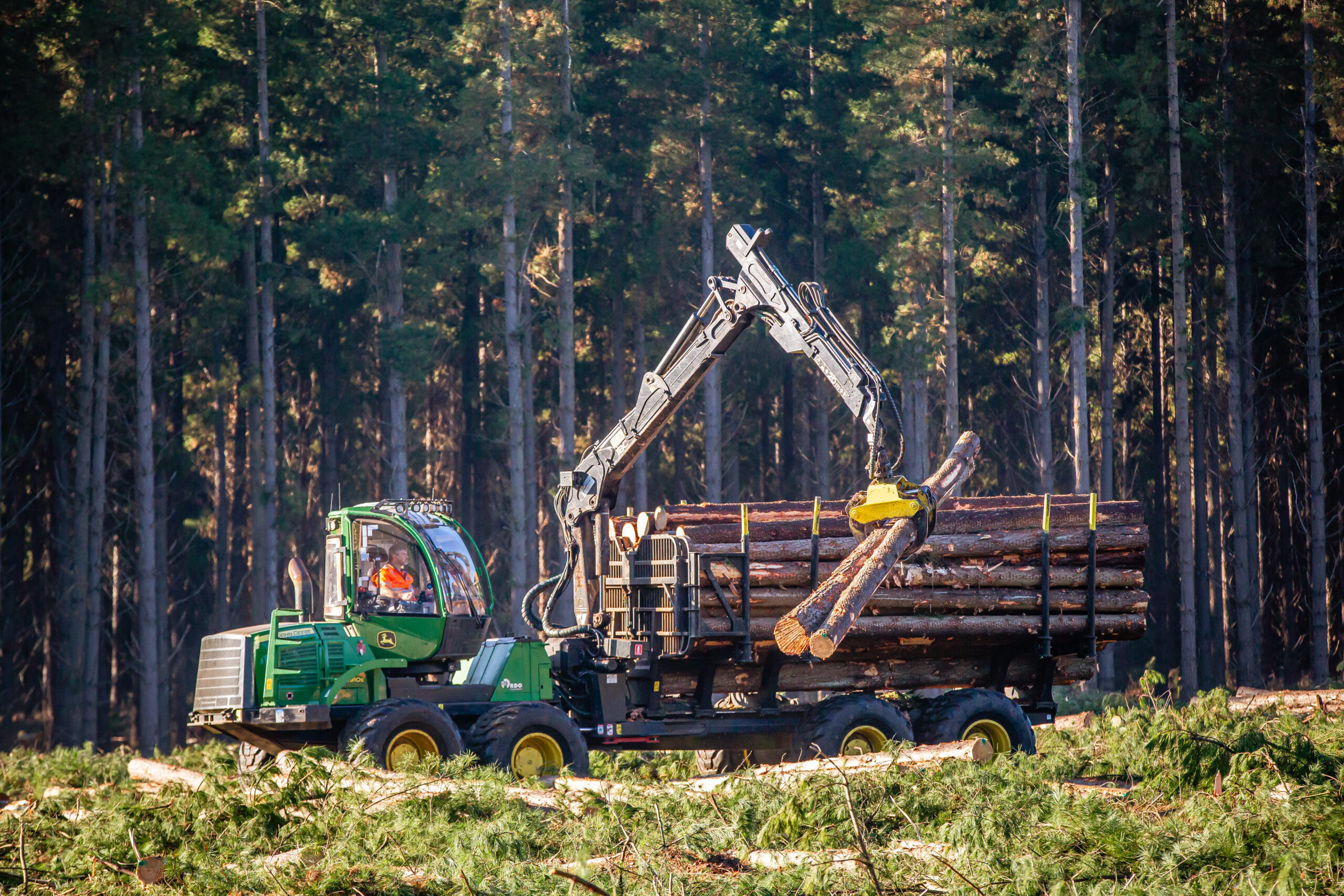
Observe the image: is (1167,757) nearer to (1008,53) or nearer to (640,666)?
(640,666)

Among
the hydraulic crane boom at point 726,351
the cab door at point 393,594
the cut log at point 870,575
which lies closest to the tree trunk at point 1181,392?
the hydraulic crane boom at point 726,351

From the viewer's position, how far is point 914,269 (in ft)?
106

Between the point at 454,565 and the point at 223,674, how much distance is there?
254cm

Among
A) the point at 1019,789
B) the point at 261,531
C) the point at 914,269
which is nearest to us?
the point at 1019,789

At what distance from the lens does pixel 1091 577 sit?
14414 mm

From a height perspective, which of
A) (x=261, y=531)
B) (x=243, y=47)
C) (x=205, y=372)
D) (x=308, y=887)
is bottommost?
(x=308, y=887)

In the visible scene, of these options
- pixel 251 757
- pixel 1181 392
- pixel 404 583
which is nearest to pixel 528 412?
pixel 1181 392

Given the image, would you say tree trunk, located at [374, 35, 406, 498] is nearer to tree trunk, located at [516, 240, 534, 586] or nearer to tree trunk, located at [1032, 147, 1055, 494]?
tree trunk, located at [516, 240, 534, 586]

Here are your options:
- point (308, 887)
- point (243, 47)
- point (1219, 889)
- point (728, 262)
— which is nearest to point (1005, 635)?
point (1219, 889)

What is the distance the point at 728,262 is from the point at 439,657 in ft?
92.3

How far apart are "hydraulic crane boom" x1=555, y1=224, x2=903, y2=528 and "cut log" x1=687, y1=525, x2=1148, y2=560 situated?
1.15 metres

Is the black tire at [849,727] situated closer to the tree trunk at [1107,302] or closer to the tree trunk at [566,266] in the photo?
the tree trunk at [566,266]

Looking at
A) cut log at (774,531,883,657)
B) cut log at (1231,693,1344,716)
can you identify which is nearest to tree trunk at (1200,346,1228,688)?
cut log at (1231,693,1344,716)

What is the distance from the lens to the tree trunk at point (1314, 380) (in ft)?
91.2
